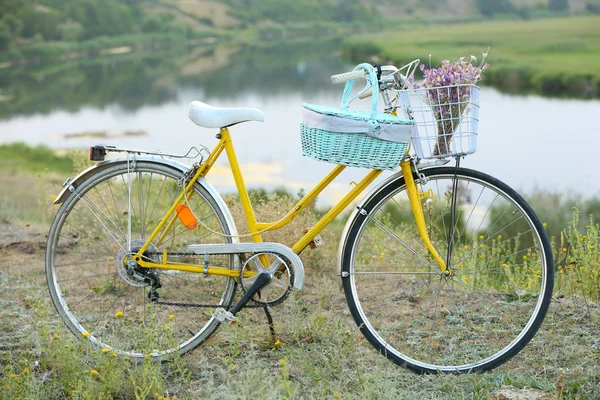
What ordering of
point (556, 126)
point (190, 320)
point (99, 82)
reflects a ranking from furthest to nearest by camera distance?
point (99, 82) → point (556, 126) → point (190, 320)

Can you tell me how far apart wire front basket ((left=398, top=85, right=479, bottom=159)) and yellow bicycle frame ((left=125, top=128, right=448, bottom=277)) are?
0.14m

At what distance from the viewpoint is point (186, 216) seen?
10.5 feet

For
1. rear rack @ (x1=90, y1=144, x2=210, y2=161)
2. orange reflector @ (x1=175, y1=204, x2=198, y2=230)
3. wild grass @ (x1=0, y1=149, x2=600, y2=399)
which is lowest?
wild grass @ (x1=0, y1=149, x2=600, y2=399)

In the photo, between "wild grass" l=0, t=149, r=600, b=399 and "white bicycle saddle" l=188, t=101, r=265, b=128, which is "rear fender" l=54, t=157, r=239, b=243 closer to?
"white bicycle saddle" l=188, t=101, r=265, b=128

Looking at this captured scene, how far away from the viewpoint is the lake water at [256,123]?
83.1 feet

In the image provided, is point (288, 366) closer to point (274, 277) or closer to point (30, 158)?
point (274, 277)

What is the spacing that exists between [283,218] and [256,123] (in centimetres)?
3003

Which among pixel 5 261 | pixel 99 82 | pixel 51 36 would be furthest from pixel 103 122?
pixel 5 261

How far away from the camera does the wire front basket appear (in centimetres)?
281

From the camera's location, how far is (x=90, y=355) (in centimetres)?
334

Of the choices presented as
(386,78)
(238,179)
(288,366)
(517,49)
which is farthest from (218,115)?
(517,49)

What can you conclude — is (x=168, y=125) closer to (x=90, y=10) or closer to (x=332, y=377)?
(x=90, y=10)

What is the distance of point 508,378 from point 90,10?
3882cm

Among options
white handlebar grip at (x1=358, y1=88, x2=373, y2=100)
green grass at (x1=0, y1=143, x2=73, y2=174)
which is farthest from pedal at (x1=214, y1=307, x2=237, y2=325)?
green grass at (x1=0, y1=143, x2=73, y2=174)
